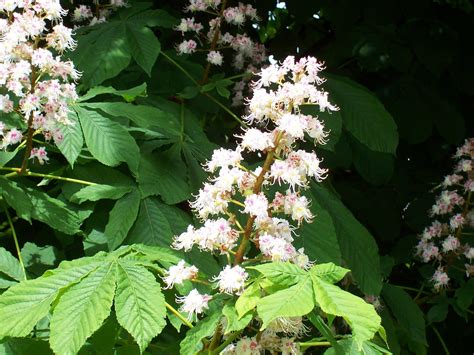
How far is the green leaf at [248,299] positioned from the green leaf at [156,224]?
0.67 m

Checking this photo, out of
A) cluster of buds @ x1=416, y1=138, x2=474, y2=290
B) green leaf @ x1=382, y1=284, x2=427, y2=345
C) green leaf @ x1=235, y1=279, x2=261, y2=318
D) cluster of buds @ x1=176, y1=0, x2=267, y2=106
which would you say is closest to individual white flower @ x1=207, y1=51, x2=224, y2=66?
cluster of buds @ x1=176, y1=0, x2=267, y2=106

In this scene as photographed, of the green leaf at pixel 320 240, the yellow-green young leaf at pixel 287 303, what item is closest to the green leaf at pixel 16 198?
the green leaf at pixel 320 240

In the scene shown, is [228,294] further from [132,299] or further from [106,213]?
[106,213]

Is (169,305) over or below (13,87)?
below

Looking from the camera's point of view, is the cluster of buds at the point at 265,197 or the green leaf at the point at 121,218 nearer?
the cluster of buds at the point at 265,197

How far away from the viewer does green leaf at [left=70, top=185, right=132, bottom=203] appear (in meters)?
2.28

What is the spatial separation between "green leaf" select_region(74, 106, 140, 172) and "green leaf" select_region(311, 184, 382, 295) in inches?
22.0

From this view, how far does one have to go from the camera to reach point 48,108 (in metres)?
2.20

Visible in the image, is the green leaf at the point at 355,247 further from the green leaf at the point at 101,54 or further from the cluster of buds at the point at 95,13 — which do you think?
the cluster of buds at the point at 95,13

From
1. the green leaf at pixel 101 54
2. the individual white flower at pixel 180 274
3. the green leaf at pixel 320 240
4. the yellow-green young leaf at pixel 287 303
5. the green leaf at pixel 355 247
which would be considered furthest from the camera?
the green leaf at pixel 101 54

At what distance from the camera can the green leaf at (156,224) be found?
2.20 m

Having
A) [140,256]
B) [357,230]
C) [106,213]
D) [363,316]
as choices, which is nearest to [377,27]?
[357,230]

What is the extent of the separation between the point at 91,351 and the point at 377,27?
2066 mm

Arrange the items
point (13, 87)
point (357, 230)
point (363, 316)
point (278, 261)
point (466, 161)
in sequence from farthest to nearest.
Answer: point (466, 161), point (357, 230), point (13, 87), point (278, 261), point (363, 316)
